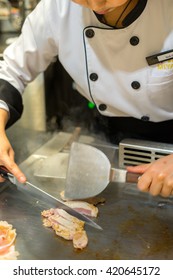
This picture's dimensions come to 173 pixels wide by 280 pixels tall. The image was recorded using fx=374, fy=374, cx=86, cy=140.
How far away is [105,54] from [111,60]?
0.02 meters

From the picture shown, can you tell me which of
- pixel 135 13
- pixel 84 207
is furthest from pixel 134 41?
pixel 84 207

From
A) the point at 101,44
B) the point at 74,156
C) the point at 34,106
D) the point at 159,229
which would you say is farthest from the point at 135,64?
the point at 34,106

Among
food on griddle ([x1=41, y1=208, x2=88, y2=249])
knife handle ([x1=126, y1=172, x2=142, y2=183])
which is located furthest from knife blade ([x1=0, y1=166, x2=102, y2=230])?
knife handle ([x1=126, y1=172, x2=142, y2=183])

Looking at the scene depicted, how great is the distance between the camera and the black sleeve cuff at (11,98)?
3.79 feet

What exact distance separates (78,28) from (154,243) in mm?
633

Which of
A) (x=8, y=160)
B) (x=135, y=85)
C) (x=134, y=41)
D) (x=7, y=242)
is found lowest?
(x=7, y=242)

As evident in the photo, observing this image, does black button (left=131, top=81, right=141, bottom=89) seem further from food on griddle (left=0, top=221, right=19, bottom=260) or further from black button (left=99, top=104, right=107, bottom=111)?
food on griddle (left=0, top=221, right=19, bottom=260)

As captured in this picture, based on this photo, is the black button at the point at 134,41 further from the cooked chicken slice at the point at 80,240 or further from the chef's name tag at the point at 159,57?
the cooked chicken slice at the point at 80,240

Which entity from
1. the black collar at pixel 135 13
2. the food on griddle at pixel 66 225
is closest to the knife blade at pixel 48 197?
the food on griddle at pixel 66 225

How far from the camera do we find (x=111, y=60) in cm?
107

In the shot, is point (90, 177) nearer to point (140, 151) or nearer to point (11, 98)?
point (140, 151)

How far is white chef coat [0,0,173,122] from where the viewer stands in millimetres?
1002
